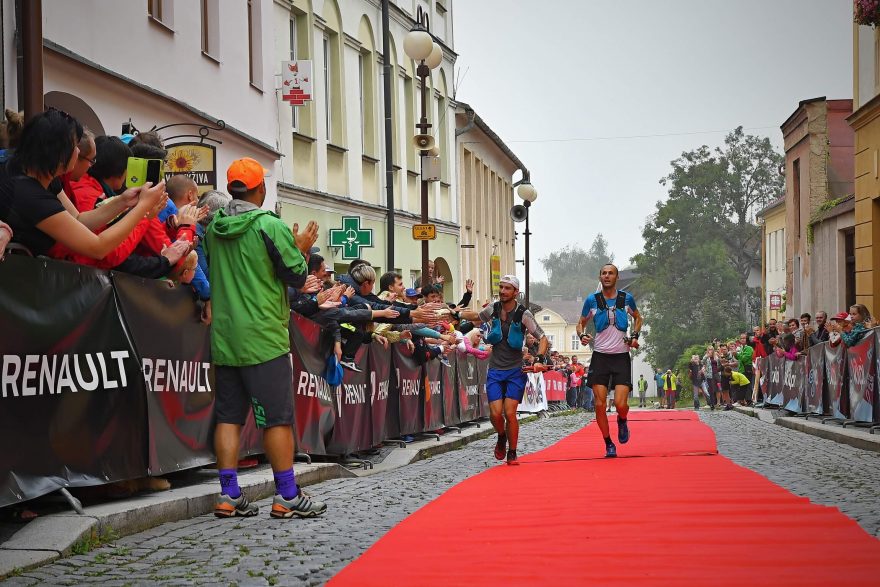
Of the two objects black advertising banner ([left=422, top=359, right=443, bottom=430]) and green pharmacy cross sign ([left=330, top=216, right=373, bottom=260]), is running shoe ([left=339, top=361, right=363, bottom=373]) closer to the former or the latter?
black advertising banner ([left=422, top=359, right=443, bottom=430])

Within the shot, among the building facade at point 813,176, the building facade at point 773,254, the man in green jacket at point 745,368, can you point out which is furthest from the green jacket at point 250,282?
the building facade at point 773,254

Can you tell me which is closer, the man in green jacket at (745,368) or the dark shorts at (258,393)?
the dark shorts at (258,393)

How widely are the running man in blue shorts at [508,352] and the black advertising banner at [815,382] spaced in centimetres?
952

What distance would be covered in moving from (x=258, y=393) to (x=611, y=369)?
7.59 meters

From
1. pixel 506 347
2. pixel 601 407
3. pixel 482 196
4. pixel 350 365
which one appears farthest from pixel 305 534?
pixel 482 196

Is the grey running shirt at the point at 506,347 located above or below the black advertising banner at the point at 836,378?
above

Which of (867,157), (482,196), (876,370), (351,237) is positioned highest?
(482,196)

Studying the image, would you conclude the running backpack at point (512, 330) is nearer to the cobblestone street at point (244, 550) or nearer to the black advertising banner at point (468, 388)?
the cobblestone street at point (244, 550)

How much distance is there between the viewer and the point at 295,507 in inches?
332

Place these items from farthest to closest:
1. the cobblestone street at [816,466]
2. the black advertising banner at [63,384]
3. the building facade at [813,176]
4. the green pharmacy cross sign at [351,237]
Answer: the building facade at [813,176] → the green pharmacy cross sign at [351,237] → the cobblestone street at [816,466] → the black advertising banner at [63,384]

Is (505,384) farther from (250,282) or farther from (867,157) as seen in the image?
(867,157)

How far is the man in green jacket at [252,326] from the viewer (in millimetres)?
8242

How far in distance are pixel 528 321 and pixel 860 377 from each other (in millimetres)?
6839

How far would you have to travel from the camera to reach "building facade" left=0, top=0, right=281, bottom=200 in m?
15.5
